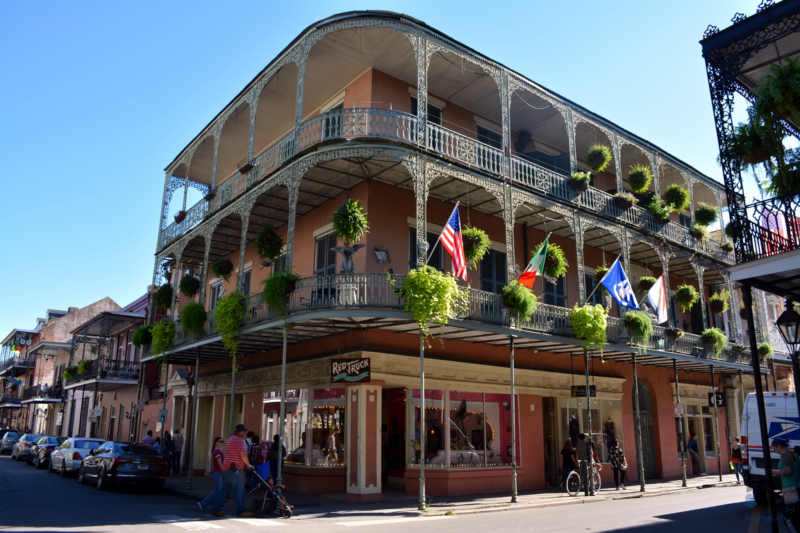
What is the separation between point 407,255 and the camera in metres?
16.4

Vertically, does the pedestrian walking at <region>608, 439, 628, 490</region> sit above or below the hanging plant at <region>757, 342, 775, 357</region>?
below

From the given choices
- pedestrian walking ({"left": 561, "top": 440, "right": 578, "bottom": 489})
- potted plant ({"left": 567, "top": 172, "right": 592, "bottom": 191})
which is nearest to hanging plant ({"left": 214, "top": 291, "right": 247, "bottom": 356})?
pedestrian walking ({"left": 561, "top": 440, "right": 578, "bottom": 489})

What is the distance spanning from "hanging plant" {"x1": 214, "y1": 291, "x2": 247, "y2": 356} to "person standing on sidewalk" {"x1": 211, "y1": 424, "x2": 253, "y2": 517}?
4140mm

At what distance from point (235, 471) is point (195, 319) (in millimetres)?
7022

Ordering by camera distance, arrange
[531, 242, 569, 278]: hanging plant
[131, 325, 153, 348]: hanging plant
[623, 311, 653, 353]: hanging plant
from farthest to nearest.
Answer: [131, 325, 153, 348]: hanging plant → [623, 311, 653, 353]: hanging plant → [531, 242, 569, 278]: hanging plant

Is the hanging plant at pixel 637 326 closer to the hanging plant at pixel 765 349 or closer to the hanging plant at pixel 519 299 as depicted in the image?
the hanging plant at pixel 519 299

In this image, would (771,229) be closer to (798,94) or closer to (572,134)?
(798,94)

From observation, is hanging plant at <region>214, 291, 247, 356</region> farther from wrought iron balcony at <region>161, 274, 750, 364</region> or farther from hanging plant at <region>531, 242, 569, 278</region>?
hanging plant at <region>531, 242, 569, 278</region>

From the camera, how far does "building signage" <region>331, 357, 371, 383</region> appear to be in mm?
13961

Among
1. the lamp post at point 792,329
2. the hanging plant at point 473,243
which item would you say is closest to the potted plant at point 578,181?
the hanging plant at point 473,243

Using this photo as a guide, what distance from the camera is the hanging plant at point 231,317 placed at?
15.7m

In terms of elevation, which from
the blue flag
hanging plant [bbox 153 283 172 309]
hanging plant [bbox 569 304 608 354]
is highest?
hanging plant [bbox 153 283 172 309]

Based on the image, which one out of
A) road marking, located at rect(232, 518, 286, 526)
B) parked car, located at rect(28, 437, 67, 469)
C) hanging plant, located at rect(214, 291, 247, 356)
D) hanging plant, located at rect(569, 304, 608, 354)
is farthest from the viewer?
parked car, located at rect(28, 437, 67, 469)

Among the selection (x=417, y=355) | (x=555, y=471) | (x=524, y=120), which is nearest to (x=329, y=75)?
(x=524, y=120)
